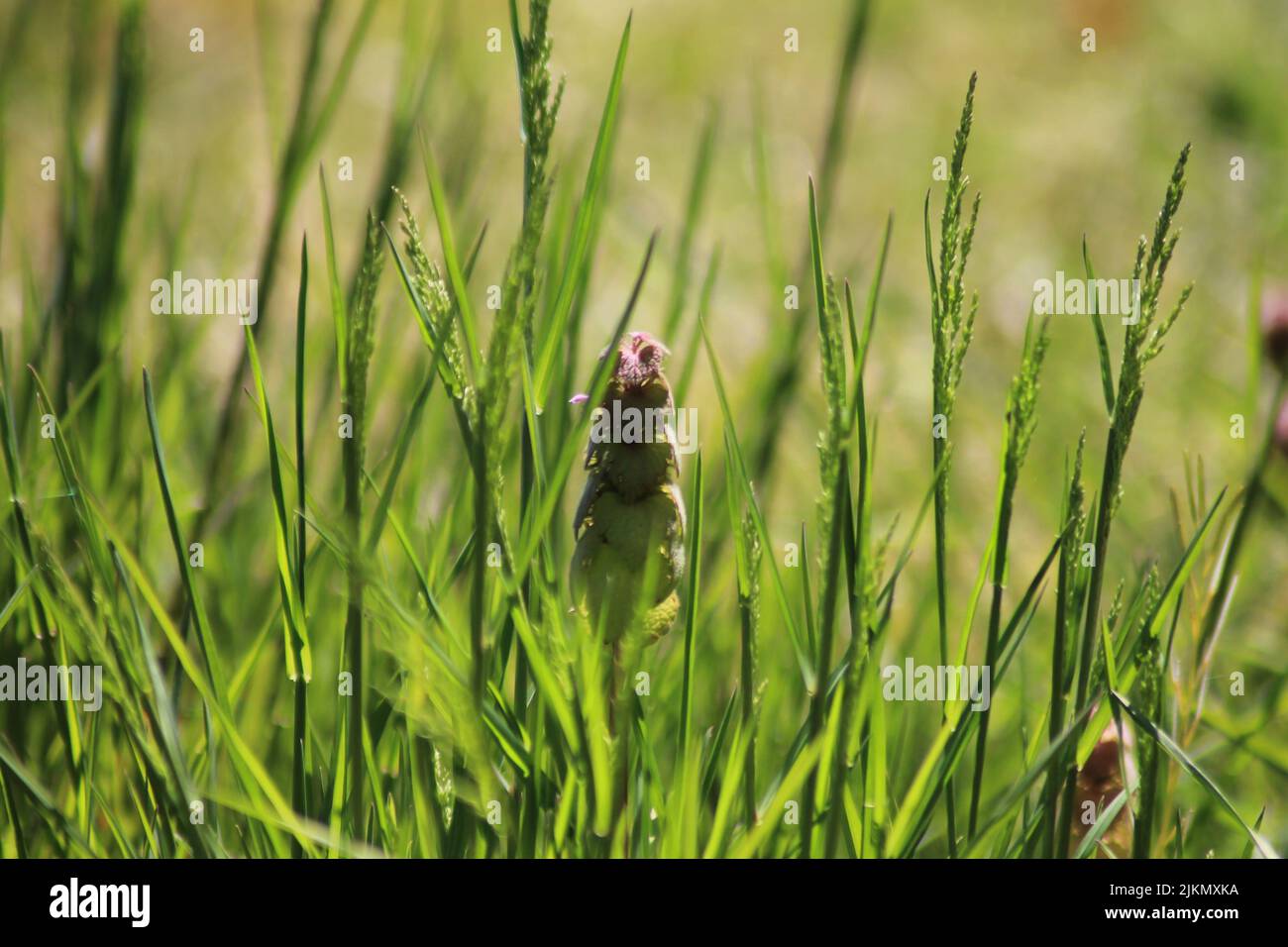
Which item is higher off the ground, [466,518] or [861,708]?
[466,518]

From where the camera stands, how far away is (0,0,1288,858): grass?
0.59 metres

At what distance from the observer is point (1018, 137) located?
297 cm

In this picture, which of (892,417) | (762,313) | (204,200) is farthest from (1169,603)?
(204,200)

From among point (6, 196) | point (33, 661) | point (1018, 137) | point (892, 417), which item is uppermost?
point (1018, 137)

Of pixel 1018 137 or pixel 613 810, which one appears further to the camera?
pixel 1018 137

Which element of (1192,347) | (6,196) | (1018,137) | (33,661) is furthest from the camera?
(1018,137)

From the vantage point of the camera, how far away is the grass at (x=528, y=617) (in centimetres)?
59

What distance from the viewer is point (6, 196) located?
1.05m

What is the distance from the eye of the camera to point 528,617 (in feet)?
2.12
